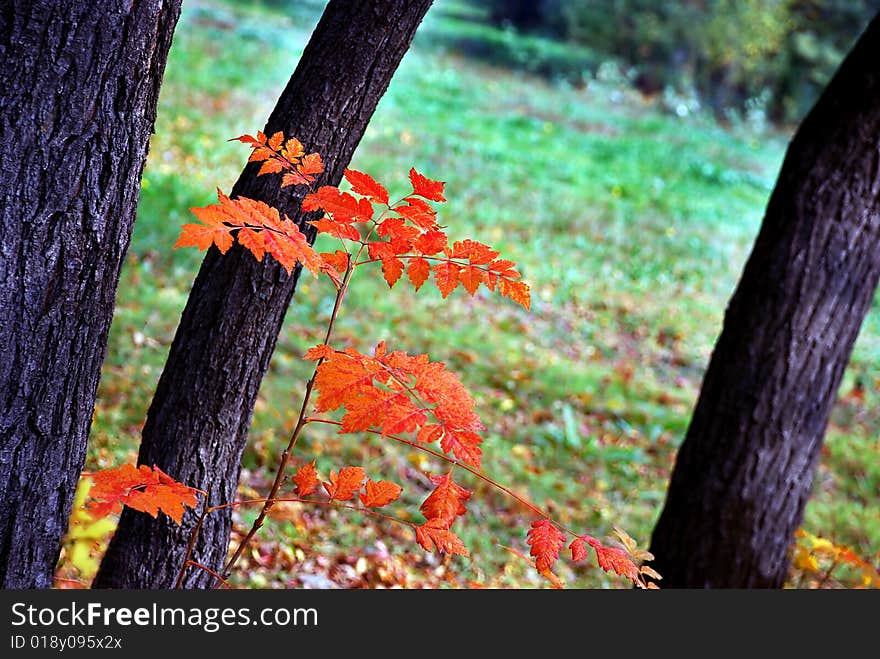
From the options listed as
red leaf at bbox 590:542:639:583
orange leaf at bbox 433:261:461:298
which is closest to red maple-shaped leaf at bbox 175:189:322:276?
orange leaf at bbox 433:261:461:298

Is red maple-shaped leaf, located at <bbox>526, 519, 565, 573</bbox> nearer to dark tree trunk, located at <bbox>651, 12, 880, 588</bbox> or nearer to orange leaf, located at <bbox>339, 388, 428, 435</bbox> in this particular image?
orange leaf, located at <bbox>339, 388, 428, 435</bbox>

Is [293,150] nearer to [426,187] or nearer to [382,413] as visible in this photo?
[426,187]

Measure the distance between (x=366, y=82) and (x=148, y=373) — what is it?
2.66 metres

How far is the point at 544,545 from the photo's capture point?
5.76ft

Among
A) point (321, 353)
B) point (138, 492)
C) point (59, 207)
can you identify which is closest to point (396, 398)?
point (321, 353)

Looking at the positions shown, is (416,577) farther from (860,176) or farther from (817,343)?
(860,176)

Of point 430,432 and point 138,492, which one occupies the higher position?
point 430,432

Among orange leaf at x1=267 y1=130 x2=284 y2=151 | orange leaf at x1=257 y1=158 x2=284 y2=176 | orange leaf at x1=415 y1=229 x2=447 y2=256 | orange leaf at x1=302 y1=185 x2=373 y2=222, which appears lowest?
orange leaf at x1=415 y1=229 x2=447 y2=256

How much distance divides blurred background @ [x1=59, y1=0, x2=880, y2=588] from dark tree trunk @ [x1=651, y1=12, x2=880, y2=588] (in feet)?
1.02

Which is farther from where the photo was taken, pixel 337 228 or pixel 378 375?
pixel 337 228

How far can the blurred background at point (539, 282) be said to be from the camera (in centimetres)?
396

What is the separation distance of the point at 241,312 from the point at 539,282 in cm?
578

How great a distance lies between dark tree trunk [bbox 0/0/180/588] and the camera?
4.94 feet

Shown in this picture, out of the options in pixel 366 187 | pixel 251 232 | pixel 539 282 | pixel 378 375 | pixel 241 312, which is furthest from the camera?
pixel 539 282
